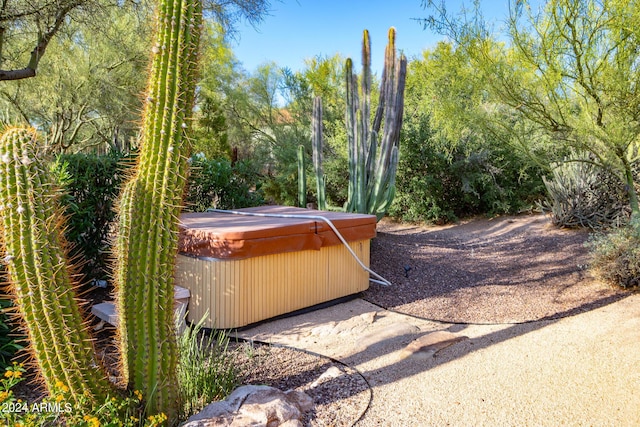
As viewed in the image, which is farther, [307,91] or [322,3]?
[307,91]

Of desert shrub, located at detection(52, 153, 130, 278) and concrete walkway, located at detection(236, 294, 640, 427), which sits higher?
desert shrub, located at detection(52, 153, 130, 278)

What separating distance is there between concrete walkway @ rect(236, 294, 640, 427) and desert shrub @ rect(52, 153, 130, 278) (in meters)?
1.73

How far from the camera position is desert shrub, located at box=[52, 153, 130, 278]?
14.4ft

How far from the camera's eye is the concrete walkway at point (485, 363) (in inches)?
105

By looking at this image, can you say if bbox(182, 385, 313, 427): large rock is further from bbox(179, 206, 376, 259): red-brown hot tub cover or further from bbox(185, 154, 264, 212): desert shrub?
bbox(185, 154, 264, 212): desert shrub

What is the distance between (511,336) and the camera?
3.96m

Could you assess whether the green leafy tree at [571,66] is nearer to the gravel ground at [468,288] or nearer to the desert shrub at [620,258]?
the desert shrub at [620,258]

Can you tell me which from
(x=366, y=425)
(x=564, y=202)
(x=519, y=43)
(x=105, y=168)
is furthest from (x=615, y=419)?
(x=564, y=202)

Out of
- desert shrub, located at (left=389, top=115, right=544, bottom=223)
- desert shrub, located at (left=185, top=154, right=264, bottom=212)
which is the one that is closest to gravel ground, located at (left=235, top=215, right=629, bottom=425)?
desert shrub, located at (left=185, top=154, right=264, bottom=212)

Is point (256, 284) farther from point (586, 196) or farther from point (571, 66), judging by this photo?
point (586, 196)

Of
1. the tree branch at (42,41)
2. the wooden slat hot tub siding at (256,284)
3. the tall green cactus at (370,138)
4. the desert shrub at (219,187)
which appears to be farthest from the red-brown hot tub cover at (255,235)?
the tree branch at (42,41)

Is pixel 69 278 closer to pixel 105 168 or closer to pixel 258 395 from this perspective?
pixel 258 395

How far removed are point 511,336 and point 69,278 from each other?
3.40 m

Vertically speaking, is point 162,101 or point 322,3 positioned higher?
point 322,3
